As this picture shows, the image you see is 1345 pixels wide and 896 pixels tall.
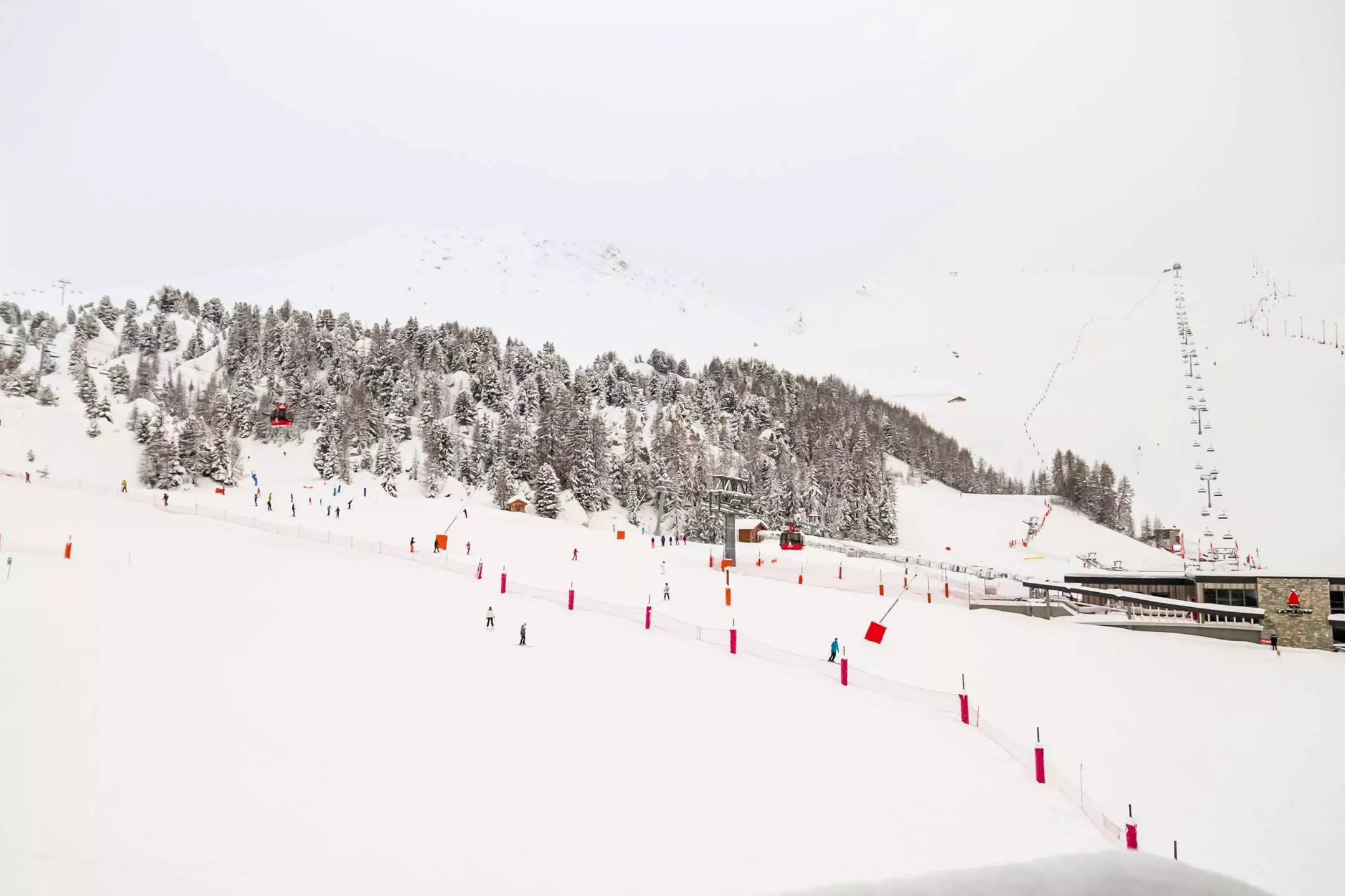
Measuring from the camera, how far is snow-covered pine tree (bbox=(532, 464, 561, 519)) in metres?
77.2

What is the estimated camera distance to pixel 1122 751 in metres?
18.7

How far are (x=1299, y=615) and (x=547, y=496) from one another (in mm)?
61398

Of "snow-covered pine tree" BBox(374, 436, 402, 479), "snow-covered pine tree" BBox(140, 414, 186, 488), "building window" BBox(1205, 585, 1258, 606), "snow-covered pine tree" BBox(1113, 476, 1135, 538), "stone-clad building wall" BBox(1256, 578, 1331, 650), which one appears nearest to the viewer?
"stone-clad building wall" BBox(1256, 578, 1331, 650)

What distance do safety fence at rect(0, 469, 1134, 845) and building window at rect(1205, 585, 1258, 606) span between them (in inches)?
630

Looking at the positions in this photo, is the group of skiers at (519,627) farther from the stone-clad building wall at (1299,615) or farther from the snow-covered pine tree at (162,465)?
the snow-covered pine tree at (162,465)

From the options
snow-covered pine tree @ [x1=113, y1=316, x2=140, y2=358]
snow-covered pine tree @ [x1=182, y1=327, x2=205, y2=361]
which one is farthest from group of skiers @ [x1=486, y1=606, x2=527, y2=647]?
snow-covered pine tree @ [x1=113, y1=316, x2=140, y2=358]

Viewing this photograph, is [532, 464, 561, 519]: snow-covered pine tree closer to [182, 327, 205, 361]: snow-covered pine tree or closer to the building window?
the building window

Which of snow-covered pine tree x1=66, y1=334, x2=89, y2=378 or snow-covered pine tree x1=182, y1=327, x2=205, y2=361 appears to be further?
snow-covered pine tree x1=182, y1=327, x2=205, y2=361

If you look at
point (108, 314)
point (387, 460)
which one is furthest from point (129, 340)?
point (387, 460)

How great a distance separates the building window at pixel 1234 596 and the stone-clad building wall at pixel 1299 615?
174 cm

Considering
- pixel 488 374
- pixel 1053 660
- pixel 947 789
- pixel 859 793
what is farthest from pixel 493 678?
pixel 488 374

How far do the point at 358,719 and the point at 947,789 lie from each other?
1309cm

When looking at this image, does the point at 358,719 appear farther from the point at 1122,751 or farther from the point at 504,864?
the point at 1122,751

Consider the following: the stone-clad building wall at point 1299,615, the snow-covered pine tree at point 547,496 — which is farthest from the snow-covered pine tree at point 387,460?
the stone-clad building wall at point 1299,615
